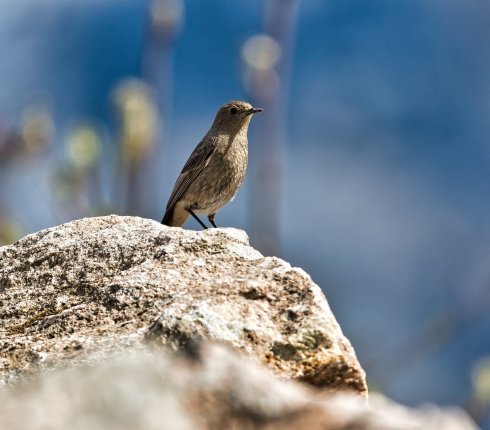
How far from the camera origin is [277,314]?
11.0 ft

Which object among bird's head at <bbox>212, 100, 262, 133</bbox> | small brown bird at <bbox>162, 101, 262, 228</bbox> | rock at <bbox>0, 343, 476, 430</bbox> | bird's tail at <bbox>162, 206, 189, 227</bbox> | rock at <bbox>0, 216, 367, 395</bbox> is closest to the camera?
rock at <bbox>0, 343, 476, 430</bbox>

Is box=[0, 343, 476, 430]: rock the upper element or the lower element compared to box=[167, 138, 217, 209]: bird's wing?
upper

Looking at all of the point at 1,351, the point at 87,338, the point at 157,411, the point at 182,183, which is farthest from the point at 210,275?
the point at 182,183

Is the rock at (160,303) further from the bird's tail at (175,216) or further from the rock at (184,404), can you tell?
the bird's tail at (175,216)

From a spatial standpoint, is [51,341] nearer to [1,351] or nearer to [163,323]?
[1,351]

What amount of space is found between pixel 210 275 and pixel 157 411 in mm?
2028

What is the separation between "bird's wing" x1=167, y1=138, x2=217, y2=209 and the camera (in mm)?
9531

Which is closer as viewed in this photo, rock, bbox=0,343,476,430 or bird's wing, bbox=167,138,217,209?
rock, bbox=0,343,476,430

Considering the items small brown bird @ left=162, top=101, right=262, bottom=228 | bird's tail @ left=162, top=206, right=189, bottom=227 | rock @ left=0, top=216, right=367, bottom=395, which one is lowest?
bird's tail @ left=162, top=206, right=189, bottom=227

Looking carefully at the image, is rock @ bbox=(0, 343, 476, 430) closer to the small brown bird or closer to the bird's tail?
the small brown bird

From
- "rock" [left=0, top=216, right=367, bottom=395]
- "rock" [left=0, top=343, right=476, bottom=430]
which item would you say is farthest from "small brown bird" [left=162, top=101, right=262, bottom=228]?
"rock" [left=0, top=343, right=476, bottom=430]

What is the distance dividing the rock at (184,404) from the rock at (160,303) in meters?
0.95

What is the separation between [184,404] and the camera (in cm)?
195

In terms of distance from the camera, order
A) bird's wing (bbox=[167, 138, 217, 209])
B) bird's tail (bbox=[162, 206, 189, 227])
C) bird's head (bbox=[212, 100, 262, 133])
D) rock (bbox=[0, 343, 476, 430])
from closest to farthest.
→ rock (bbox=[0, 343, 476, 430]) → bird's wing (bbox=[167, 138, 217, 209]) → bird's tail (bbox=[162, 206, 189, 227]) → bird's head (bbox=[212, 100, 262, 133])
